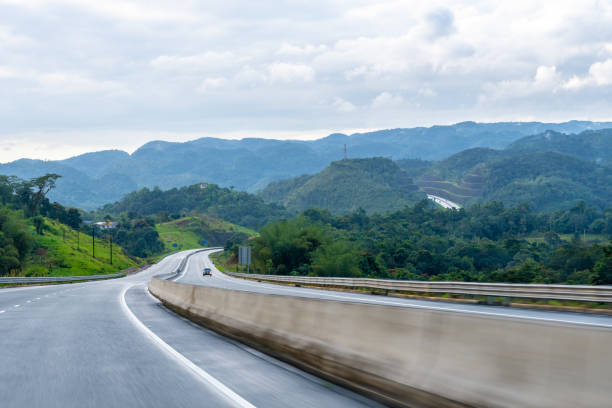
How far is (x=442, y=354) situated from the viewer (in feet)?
21.3

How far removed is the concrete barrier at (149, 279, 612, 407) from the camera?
4910mm

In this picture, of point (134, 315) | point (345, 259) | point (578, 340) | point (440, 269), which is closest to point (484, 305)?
point (134, 315)

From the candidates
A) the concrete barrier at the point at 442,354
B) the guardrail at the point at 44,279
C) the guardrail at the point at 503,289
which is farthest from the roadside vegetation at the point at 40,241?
the concrete barrier at the point at 442,354

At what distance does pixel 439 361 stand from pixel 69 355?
6.65 meters

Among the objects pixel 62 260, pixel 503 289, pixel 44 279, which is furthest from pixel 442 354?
pixel 62 260

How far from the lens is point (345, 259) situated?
89.1 m

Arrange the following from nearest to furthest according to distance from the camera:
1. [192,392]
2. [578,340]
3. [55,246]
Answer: [578,340] → [192,392] → [55,246]

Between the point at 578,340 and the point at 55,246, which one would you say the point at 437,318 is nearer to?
the point at 578,340

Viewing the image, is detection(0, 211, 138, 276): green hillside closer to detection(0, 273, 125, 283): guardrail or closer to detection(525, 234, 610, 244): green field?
detection(0, 273, 125, 283): guardrail

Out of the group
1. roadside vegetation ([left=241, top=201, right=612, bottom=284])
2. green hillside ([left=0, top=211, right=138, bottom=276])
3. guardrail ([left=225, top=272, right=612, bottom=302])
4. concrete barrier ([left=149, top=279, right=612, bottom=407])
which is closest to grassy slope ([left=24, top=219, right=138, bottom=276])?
green hillside ([left=0, top=211, right=138, bottom=276])

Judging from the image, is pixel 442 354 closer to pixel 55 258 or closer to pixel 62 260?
pixel 62 260

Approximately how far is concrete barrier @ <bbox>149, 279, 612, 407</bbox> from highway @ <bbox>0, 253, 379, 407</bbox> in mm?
371

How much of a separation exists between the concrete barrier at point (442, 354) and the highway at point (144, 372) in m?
0.37

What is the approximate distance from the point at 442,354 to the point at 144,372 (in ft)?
14.8
